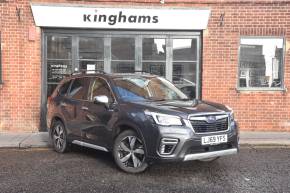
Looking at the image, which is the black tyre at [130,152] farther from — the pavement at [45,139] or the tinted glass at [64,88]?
the pavement at [45,139]

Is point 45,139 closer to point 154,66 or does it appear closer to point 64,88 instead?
point 64,88

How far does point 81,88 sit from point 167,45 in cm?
423

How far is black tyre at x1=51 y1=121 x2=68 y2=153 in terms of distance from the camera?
871 centimetres

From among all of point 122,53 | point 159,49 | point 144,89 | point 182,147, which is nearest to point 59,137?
point 144,89

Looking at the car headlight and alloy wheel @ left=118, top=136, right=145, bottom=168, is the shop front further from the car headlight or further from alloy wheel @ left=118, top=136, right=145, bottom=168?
the car headlight

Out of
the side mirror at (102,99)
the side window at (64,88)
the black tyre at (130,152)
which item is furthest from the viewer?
the side window at (64,88)

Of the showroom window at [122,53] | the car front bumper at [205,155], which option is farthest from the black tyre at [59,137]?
the showroom window at [122,53]

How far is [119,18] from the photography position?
11695 mm

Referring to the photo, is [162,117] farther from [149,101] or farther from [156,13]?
[156,13]

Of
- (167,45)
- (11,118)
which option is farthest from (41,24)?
(167,45)

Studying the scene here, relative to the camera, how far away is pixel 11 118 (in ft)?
38.7

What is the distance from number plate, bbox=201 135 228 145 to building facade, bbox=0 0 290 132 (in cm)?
513

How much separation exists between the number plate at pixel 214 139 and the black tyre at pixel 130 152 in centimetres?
96

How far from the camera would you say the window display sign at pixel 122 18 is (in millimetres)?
11602
